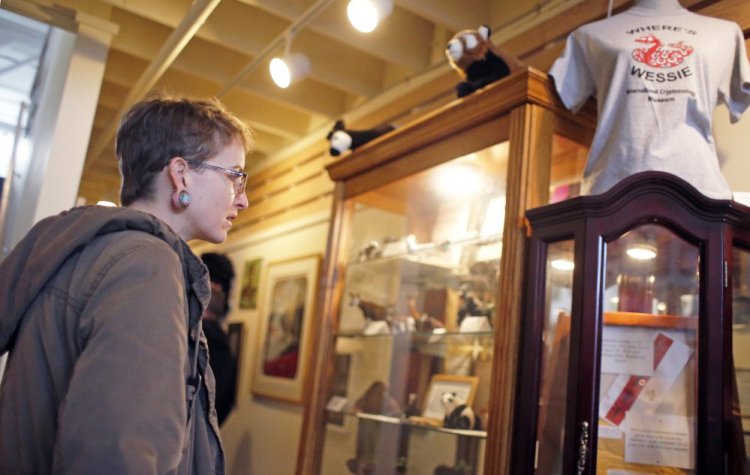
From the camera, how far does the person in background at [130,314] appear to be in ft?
2.87

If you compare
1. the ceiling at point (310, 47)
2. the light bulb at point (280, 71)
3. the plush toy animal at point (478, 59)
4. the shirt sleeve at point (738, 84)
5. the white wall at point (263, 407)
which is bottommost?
the white wall at point (263, 407)

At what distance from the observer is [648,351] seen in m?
1.75

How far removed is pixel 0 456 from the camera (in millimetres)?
988

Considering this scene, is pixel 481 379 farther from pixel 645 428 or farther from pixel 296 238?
pixel 296 238

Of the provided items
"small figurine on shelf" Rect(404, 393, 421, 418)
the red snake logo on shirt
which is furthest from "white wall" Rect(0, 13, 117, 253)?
the red snake logo on shirt

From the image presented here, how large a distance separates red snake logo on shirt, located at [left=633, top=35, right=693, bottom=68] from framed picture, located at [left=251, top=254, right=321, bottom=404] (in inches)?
99.4

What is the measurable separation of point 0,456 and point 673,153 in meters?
1.64

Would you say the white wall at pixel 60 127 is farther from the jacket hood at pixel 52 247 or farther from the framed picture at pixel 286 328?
the jacket hood at pixel 52 247

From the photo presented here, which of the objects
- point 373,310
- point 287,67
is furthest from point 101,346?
point 287,67

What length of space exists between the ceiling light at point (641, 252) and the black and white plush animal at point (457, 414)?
31.7 inches

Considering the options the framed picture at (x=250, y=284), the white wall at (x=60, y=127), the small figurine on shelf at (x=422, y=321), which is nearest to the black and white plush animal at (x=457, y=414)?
the small figurine on shelf at (x=422, y=321)

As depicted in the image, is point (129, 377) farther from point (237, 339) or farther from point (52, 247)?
point (237, 339)

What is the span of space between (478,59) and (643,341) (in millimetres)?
1106

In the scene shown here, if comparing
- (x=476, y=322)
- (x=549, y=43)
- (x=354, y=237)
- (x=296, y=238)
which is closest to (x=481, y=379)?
(x=476, y=322)
